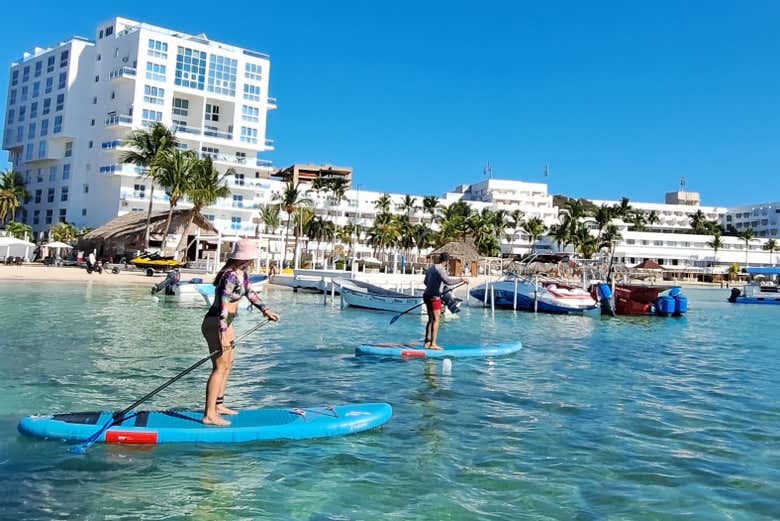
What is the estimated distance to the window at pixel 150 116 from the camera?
66.8 m

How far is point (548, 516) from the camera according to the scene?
6039mm

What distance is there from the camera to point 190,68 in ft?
230

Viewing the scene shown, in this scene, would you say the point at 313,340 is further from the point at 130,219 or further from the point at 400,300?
the point at 130,219

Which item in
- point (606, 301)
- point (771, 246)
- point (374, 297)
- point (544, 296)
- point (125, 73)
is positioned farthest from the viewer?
point (771, 246)

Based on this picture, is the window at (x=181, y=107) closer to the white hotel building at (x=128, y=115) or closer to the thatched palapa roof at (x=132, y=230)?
the white hotel building at (x=128, y=115)

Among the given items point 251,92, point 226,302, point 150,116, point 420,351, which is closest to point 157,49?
point 150,116

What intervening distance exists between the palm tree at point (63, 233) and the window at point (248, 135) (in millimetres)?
20541

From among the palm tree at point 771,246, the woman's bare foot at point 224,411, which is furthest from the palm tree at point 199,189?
the palm tree at point 771,246

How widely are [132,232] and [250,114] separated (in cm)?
2348

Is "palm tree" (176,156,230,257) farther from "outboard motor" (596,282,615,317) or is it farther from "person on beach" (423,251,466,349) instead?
"person on beach" (423,251,466,349)

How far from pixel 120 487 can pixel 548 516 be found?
4139mm

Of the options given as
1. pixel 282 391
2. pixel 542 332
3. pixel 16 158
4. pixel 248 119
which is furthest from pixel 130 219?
pixel 282 391

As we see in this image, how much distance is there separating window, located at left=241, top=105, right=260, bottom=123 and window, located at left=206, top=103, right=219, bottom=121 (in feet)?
9.80

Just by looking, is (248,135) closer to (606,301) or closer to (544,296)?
(544,296)
